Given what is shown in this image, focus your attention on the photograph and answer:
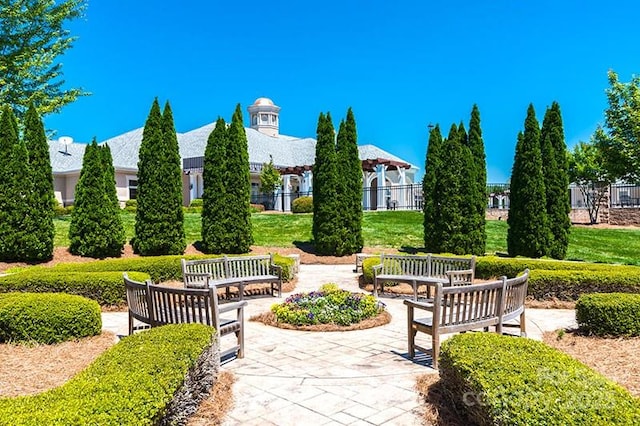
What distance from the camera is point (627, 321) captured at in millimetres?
6430

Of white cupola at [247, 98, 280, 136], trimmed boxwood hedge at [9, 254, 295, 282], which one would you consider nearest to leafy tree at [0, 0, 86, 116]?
trimmed boxwood hedge at [9, 254, 295, 282]

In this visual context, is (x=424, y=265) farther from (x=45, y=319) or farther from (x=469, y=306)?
(x=45, y=319)

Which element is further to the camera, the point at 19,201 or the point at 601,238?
the point at 601,238

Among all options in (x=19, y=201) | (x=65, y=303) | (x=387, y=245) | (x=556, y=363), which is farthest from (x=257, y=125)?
(x=556, y=363)

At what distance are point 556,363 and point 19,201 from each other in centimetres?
1452

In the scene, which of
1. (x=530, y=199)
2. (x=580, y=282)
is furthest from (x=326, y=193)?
(x=580, y=282)

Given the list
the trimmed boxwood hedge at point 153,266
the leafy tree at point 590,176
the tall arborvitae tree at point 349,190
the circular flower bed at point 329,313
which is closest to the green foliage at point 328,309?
the circular flower bed at point 329,313

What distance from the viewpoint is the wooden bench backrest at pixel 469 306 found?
562 centimetres

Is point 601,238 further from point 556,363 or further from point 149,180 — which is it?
point 556,363

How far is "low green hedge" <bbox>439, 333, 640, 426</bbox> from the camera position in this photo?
2932 mm

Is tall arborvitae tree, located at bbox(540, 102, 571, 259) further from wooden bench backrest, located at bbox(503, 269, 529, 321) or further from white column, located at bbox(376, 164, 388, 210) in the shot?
white column, located at bbox(376, 164, 388, 210)

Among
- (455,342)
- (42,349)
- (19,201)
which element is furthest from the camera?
(19,201)

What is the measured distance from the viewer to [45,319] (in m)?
6.38

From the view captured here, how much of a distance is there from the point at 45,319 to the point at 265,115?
46303 millimetres
